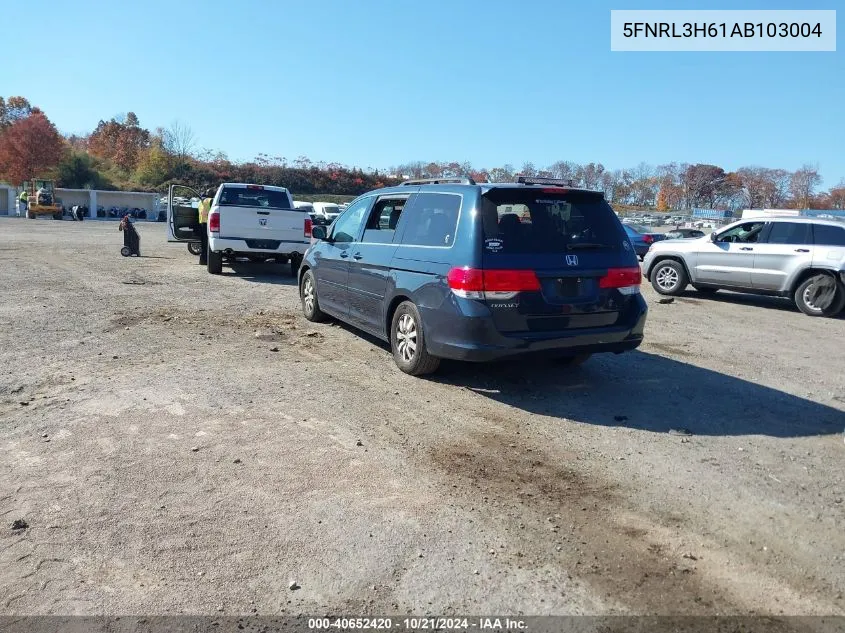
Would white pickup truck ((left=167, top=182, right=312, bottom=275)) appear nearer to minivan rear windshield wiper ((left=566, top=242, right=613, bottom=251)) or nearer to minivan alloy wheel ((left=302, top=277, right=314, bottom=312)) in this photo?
minivan alloy wheel ((left=302, top=277, right=314, bottom=312))

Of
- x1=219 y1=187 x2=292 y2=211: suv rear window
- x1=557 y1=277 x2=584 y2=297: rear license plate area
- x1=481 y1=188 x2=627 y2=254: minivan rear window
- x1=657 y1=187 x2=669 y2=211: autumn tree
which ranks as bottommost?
x1=557 y1=277 x2=584 y2=297: rear license plate area

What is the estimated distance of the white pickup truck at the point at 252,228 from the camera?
13359 mm

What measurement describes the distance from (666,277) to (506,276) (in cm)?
978

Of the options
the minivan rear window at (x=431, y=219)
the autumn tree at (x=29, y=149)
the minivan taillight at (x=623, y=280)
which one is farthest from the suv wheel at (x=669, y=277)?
the autumn tree at (x=29, y=149)

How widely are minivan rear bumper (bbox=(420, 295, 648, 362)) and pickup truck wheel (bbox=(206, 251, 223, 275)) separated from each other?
31.3 ft

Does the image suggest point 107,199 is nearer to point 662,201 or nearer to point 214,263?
point 214,263

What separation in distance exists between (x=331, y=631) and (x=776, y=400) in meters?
5.02

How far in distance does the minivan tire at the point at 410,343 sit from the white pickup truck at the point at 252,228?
7.69 meters

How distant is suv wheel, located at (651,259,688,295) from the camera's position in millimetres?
13734

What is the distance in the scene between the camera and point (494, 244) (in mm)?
5520

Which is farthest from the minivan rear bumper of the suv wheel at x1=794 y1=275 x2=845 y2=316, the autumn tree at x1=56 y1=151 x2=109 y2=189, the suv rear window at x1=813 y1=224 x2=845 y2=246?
the autumn tree at x1=56 y1=151 x2=109 y2=189

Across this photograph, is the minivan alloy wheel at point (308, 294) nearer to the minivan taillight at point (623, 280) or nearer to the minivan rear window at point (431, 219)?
the minivan rear window at point (431, 219)

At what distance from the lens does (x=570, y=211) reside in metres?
5.97

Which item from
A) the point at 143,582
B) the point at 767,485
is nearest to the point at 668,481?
the point at 767,485
